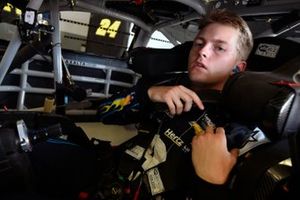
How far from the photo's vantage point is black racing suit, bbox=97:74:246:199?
0.61m

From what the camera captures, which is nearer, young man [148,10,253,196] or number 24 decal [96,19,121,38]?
young man [148,10,253,196]

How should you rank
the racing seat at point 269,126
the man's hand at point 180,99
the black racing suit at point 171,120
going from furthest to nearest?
the man's hand at point 180,99 → the black racing suit at point 171,120 → the racing seat at point 269,126

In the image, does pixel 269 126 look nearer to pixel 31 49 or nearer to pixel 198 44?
pixel 198 44

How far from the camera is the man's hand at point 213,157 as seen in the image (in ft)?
2.01

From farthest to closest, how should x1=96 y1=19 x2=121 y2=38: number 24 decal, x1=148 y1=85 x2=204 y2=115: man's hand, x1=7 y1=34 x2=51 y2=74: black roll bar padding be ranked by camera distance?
x1=96 y1=19 x2=121 y2=38: number 24 decal, x1=7 y1=34 x2=51 y2=74: black roll bar padding, x1=148 y1=85 x2=204 y2=115: man's hand

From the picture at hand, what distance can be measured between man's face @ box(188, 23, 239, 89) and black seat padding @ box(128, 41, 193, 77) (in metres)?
0.13

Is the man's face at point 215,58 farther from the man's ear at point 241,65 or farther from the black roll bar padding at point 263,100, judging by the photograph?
the black roll bar padding at point 263,100

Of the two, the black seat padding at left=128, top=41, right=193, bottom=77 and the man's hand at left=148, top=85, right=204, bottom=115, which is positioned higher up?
the black seat padding at left=128, top=41, right=193, bottom=77

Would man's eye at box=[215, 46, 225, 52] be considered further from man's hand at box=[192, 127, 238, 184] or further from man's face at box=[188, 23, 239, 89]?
man's hand at box=[192, 127, 238, 184]

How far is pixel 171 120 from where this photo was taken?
88 centimetres

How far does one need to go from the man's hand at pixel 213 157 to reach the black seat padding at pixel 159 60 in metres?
0.43

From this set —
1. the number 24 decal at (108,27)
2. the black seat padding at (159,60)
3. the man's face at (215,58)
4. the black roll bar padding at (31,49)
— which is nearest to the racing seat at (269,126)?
the man's face at (215,58)

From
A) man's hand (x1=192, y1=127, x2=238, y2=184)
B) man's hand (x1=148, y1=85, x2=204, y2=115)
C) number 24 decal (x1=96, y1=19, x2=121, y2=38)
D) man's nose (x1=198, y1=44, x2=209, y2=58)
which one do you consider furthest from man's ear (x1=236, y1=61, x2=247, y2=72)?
number 24 decal (x1=96, y1=19, x2=121, y2=38)

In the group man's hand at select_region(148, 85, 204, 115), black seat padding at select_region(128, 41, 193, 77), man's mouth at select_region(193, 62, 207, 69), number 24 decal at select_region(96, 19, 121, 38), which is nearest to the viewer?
man's hand at select_region(148, 85, 204, 115)
